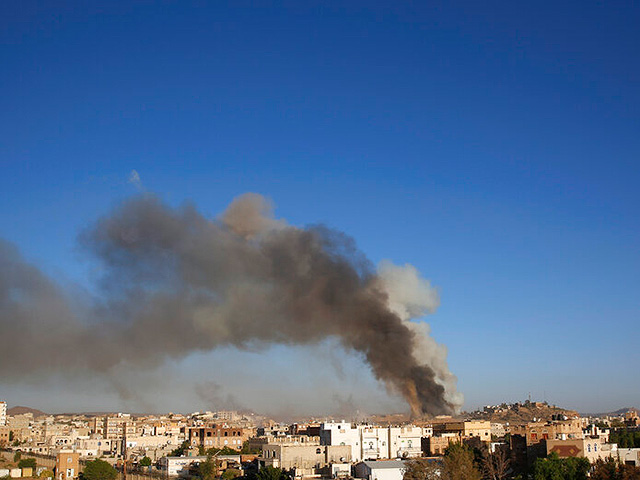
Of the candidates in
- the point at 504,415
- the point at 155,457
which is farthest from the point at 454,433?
the point at 504,415

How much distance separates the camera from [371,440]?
67875mm

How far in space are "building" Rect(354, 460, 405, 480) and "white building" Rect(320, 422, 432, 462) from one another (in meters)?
7.55

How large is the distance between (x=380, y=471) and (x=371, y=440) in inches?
434

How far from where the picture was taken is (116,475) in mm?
72062

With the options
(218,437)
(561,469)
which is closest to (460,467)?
(561,469)

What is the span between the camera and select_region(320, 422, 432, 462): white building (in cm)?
6719

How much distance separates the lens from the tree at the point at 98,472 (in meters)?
68.7

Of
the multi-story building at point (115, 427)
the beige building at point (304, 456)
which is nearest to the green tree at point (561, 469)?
the beige building at point (304, 456)

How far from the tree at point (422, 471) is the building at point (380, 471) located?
0.76 meters

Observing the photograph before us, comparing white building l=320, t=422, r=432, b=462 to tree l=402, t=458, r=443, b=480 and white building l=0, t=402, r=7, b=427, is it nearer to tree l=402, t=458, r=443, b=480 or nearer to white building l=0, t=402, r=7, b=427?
tree l=402, t=458, r=443, b=480

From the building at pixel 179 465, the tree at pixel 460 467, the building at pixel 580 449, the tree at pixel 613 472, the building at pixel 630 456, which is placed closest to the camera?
the tree at pixel 613 472

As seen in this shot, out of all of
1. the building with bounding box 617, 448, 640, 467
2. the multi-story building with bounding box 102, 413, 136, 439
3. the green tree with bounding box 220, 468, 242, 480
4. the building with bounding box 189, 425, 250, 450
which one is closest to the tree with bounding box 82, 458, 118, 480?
the green tree with bounding box 220, 468, 242, 480

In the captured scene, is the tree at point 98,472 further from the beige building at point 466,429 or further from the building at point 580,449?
the building at point 580,449

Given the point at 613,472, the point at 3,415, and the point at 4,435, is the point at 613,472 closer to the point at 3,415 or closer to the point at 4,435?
the point at 4,435
